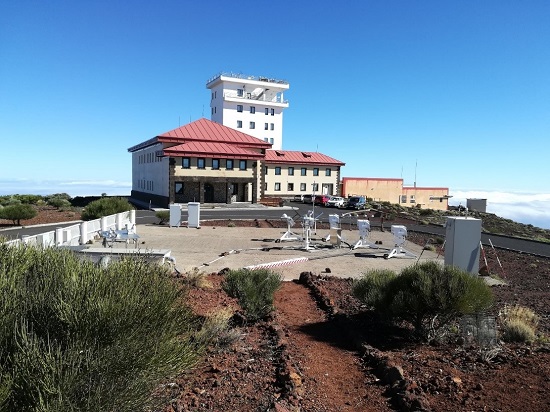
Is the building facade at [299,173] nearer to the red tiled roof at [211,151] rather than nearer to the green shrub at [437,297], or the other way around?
the red tiled roof at [211,151]

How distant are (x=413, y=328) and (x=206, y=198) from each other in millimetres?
35750

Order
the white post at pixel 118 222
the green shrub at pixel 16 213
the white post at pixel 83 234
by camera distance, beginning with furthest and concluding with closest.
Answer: the green shrub at pixel 16 213, the white post at pixel 118 222, the white post at pixel 83 234

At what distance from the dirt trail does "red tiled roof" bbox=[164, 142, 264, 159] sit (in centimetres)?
3179

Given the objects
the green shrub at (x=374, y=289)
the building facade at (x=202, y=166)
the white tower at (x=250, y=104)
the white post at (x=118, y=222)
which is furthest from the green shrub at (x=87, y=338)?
the white tower at (x=250, y=104)

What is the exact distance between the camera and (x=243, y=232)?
2289cm

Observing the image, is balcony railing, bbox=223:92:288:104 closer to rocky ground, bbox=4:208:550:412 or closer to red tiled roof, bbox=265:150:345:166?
red tiled roof, bbox=265:150:345:166

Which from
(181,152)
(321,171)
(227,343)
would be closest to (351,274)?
(227,343)

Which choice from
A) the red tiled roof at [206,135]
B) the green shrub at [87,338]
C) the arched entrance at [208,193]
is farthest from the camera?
the arched entrance at [208,193]

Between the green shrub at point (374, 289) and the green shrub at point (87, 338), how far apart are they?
409 cm

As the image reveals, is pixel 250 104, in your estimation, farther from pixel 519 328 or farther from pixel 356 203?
pixel 519 328

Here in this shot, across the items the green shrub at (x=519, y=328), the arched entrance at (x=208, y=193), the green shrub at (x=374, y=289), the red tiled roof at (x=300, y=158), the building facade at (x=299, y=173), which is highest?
the red tiled roof at (x=300, y=158)

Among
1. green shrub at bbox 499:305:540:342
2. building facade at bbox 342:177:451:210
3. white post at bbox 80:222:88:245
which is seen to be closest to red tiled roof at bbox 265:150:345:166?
building facade at bbox 342:177:451:210

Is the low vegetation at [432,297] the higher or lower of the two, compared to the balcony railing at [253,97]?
lower

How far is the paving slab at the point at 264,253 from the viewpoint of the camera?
1386 centimetres
